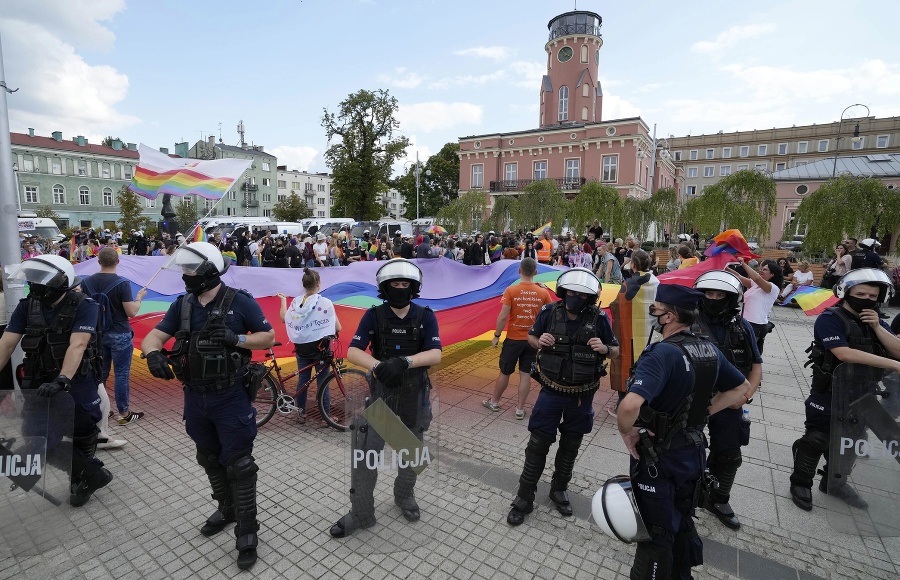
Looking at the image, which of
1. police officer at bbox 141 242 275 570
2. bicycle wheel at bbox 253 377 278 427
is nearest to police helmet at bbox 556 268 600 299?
police officer at bbox 141 242 275 570

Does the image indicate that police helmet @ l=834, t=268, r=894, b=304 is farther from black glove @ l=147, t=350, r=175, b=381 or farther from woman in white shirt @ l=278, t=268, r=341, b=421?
black glove @ l=147, t=350, r=175, b=381

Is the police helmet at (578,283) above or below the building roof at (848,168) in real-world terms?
below

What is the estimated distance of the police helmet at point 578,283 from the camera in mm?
3773

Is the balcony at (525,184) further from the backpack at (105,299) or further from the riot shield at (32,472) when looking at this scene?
the riot shield at (32,472)

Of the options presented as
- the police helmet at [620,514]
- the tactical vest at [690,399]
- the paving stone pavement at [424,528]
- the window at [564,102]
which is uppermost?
the window at [564,102]

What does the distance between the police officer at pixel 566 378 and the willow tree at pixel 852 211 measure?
1988cm

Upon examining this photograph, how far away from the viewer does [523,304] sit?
577 centimetres

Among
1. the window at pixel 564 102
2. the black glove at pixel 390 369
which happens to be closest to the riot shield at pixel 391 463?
the black glove at pixel 390 369

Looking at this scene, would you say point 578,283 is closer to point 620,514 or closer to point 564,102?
point 620,514

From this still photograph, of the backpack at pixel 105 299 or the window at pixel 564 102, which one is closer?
the backpack at pixel 105 299

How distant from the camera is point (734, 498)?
4184 millimetres

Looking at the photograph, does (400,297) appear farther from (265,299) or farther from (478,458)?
(265,299)

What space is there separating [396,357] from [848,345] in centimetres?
351

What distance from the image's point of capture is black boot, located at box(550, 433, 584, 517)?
3.86 m
